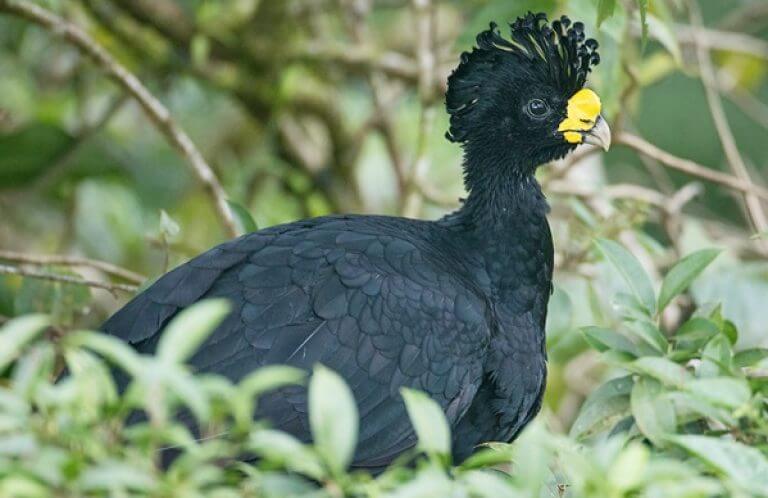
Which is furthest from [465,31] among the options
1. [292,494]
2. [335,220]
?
[292,494]

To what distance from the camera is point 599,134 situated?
4.73 m

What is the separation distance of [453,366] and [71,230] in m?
3.29

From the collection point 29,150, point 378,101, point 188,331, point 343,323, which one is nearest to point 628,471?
point 188,331

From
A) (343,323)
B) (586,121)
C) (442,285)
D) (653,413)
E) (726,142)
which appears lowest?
(653,413)

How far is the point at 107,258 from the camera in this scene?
21.8 feet

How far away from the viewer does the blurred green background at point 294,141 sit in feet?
18.5

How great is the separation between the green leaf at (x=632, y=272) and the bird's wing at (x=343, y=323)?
1.78ft

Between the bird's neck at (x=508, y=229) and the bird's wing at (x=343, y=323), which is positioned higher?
the bird's neck at (x=508, y=229)

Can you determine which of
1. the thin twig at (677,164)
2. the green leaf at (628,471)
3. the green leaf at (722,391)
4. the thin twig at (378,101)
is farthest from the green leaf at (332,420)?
the thin twig at (378,101)

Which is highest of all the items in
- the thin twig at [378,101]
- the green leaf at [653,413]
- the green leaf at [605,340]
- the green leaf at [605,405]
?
the thin twig at [378,101]

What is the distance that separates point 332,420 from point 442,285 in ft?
6.62

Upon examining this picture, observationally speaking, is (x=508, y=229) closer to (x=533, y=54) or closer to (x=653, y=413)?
(x=533, y=54)

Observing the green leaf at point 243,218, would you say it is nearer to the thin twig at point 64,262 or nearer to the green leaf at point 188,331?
the thin twig at point 64,262

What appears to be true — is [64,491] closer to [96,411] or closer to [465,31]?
[96,411]
